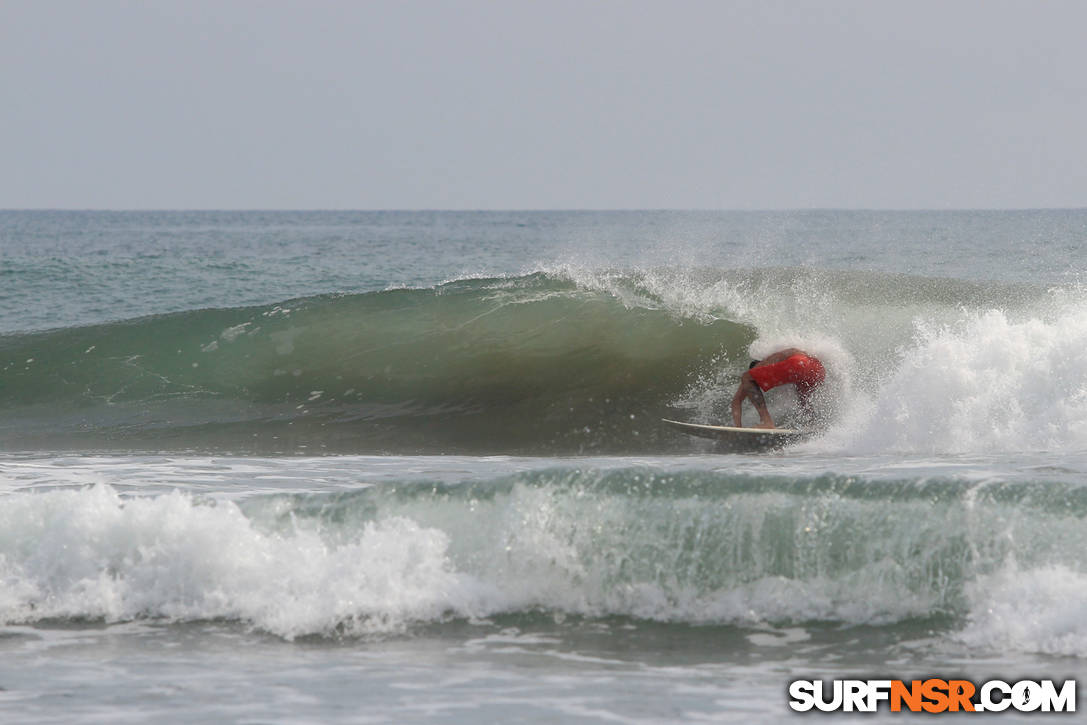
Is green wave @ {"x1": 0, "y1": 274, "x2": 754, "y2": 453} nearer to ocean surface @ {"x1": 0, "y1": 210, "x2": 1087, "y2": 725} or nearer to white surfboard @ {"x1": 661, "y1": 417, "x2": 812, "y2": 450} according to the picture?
ocean surface @ {"x1": 0, "y1": 210, "x2": 1087, "y2": 725}

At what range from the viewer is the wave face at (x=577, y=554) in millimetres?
6828

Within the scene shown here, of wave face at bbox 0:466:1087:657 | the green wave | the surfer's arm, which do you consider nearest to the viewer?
wave face at bbox 0:466:1087:657

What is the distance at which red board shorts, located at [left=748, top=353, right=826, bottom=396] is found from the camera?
1152 centimetres

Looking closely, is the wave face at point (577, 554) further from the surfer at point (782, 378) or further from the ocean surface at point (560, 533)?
the surfer at point (782, 378)

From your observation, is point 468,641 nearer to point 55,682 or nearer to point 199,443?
point 55,682

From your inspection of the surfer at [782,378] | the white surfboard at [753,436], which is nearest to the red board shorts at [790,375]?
the surfer at [782,378]

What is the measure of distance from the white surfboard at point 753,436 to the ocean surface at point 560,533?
0.51 ft

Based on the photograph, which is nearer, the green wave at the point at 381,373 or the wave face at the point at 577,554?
the wave face at the point at 577,554

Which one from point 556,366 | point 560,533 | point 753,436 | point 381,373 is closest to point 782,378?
point 753,436

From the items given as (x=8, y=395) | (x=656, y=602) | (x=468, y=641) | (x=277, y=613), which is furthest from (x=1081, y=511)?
(x=8, y=395)

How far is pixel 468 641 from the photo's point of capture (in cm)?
660

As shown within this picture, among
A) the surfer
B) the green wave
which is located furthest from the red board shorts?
the green wave

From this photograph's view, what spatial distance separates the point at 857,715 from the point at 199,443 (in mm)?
8708

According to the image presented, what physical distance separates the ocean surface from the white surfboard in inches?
6.1
